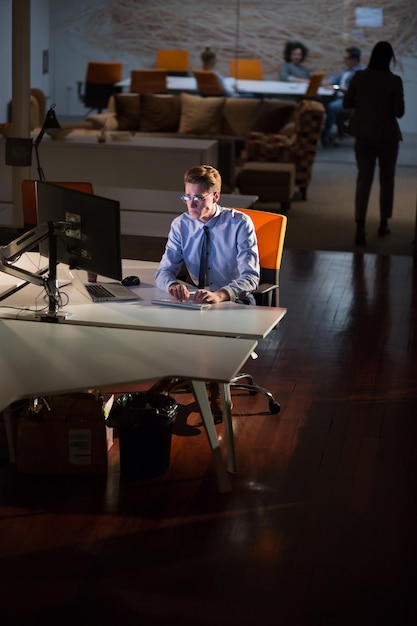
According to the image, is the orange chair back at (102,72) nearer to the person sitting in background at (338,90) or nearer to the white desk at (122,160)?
the white desk at (122,160)

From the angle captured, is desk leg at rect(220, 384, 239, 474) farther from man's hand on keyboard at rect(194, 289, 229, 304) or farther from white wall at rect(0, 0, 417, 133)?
white wall at rect(0, 0, 417, 133)

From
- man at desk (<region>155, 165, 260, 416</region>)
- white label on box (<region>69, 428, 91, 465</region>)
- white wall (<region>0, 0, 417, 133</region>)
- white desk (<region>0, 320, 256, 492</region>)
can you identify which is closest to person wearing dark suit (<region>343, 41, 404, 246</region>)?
white wall (<region>0, 0, 417, 133</region>)

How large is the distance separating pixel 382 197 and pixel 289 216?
3.60 feet

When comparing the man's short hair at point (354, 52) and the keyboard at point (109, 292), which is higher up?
the man's short hair at point (354, 52)

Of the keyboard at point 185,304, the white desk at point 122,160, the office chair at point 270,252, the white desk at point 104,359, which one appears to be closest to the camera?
the white desk at point 104,359

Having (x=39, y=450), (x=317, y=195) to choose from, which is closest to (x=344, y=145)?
(x=317, y=195)

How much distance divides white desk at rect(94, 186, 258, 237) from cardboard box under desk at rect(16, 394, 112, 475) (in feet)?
6.17

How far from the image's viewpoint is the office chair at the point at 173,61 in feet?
36.8

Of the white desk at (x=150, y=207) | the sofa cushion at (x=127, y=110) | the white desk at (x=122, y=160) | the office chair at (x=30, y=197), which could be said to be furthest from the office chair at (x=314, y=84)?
the office chair at (x=30, y=197)

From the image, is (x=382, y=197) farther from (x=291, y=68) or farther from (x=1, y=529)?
(x=1, y=529)

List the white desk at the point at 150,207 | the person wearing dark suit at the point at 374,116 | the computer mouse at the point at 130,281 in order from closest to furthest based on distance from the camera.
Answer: the computer mouse at the point at 130,281
the white desk at the point at 150,207
the person wearing dark suit at the point at 374,116

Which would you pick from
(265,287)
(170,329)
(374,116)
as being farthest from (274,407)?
(374,116)

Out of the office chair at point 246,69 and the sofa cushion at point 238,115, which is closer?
the office chair at point 246,69

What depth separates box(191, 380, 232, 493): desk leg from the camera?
14.7 feet
